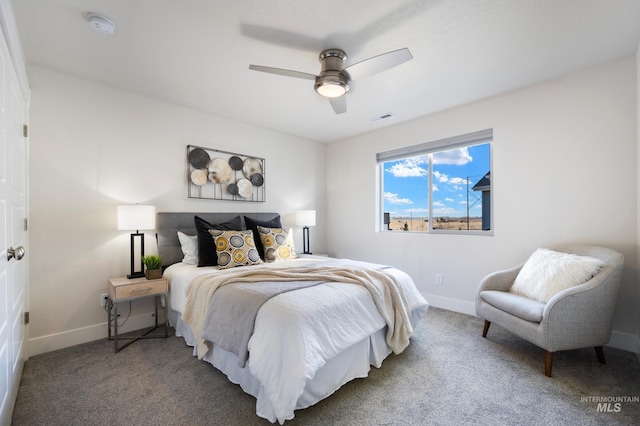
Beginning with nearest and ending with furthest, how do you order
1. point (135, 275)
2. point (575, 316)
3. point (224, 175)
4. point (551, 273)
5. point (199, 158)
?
point (575, 316)
point (551, 273)
point (135, 275)
point (199, 158)
point (224, 175)

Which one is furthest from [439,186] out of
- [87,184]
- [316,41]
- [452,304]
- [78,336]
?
[78,336]

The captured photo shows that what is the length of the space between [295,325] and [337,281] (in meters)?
0.69

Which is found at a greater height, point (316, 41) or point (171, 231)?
point (316, 41)

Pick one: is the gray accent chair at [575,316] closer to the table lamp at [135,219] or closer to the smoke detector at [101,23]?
the table lamp at [135,219]

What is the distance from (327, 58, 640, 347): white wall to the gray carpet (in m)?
0.98

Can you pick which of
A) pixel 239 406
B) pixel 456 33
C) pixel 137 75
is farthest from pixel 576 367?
pixel 137 75

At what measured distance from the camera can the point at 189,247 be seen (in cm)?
305

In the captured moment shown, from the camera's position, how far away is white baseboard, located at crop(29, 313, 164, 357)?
8.16 feet

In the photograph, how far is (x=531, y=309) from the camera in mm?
2195

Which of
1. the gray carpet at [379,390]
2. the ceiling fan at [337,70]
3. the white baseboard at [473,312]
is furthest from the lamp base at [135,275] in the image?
the white baseboard at [473,312]

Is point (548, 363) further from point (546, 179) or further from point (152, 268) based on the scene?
point (152, 268)

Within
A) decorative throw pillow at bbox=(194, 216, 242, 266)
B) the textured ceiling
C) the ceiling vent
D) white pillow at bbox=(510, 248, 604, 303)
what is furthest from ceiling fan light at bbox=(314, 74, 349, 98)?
white pillow at bbox=(510, 248, 604, 303)

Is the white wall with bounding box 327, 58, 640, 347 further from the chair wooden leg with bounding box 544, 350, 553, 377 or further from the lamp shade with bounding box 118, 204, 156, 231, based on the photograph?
the lamp shade with bounding box 118, 204, 156, 231

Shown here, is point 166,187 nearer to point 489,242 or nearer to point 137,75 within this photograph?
point 137,75
